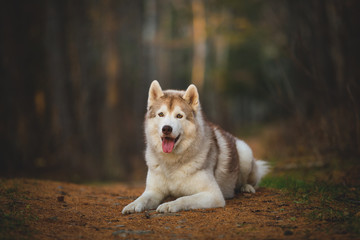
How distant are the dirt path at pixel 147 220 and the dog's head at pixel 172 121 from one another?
3.45ft

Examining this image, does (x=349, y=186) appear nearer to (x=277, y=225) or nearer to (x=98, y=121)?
(x=277, y=225)

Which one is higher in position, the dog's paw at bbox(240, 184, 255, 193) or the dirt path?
the dirt path

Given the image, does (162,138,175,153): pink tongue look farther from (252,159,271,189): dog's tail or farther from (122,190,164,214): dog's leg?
(252,159,271,189): dog's tail

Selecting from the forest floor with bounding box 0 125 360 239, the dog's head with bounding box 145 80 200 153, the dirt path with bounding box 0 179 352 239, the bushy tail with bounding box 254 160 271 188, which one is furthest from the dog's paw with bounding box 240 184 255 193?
the dog's head with bounding box 145 80 200 153

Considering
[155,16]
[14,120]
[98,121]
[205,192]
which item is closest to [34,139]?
[14,120]

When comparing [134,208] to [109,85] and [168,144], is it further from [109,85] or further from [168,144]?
[109,85]

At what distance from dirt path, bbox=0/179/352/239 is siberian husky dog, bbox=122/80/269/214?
25 centimetres

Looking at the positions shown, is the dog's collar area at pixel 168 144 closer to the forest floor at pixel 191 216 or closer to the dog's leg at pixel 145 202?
the dog's leg at pixel 145 202

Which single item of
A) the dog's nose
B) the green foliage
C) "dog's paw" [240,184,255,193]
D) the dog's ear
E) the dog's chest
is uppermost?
the dog's ear

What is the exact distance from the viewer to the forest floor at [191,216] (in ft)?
10.8

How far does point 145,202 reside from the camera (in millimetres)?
4480

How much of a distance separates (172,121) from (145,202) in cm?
123

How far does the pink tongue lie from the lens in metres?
4.66

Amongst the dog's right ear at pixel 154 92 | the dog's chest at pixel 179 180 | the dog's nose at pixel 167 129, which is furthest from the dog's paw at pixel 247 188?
the dog's right ear at pixel 154 92
